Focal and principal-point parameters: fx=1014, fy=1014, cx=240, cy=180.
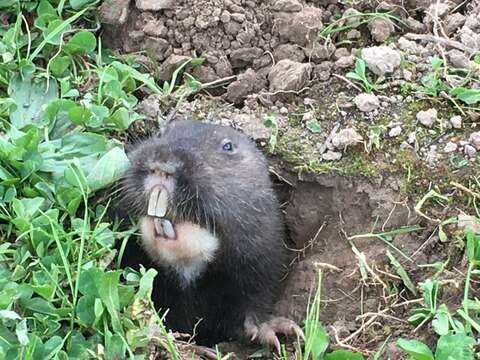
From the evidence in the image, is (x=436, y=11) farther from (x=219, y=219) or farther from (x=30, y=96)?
(x=30, y=96)

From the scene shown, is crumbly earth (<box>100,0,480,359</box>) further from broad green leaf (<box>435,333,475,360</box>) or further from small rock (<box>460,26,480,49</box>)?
broad green leaf (<box>435,333,475,360</box>)

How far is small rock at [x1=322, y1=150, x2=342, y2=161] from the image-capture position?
4.39m

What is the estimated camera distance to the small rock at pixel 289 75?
14.9ft

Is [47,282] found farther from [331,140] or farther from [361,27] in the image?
[361,27]

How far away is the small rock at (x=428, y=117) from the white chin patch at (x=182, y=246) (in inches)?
42.6

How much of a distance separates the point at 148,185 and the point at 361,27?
1.60 m

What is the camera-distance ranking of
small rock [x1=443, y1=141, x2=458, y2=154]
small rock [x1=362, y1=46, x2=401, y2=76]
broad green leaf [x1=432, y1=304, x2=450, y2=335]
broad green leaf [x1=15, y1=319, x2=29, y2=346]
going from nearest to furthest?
broad green leaf [x1=15, y1=319, x2=29, y2=346] → broad green leaf [x1=432, y1=304, x2=450, y2=335] → small rock [x1=443, y1=141, x2=458, y2=154] → small rock [x1=362, y1=46, x2=401, y2=76]

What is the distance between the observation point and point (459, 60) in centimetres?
444

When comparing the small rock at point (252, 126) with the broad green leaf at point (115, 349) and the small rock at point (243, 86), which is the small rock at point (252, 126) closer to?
the small rock at point (243, 86)

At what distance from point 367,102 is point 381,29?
0.45 metres

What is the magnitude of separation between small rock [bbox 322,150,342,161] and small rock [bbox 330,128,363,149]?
0.04 metres

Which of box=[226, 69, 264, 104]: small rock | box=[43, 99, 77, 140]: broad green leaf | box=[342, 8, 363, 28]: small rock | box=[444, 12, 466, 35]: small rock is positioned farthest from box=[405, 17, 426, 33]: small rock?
box=[43, 99, 77, 140]: broad green leaf

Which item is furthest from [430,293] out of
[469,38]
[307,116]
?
[469,38]

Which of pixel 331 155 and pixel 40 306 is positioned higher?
pixel 40 306
